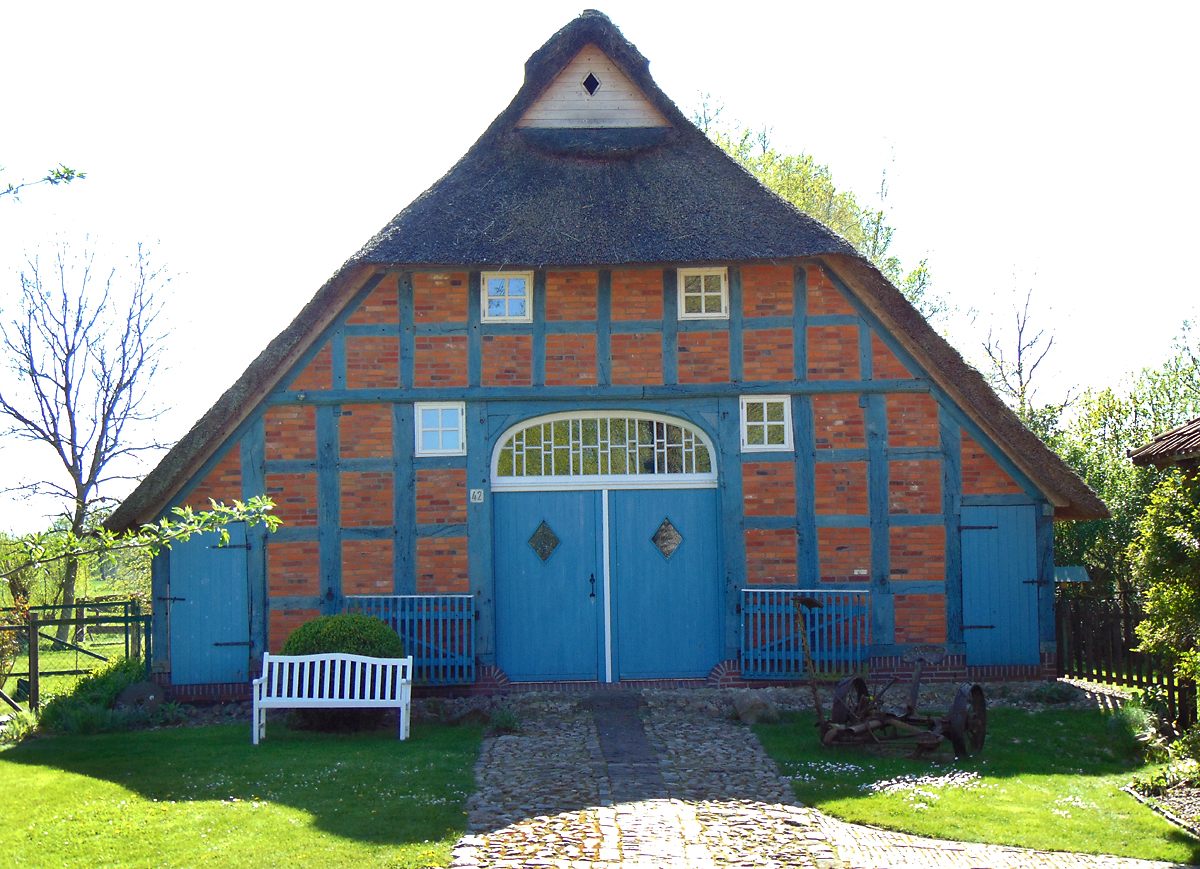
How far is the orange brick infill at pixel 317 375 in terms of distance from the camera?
11258 mm

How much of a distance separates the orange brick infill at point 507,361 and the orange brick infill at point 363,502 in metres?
1.66

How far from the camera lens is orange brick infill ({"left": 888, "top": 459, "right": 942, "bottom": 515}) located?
37.2ft

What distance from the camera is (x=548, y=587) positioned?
1132 cm

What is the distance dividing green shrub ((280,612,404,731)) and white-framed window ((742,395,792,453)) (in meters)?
4.32

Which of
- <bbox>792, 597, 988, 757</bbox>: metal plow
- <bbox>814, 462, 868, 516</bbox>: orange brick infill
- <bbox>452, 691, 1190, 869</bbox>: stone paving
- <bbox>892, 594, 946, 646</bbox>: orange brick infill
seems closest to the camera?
<bbox>452, 691, 1190, 869</bbox>: stone paving

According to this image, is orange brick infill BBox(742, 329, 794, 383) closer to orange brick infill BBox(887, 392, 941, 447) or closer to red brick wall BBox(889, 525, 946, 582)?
orange brick infill BBox(887, 392, 941, 447)

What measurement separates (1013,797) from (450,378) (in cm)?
685

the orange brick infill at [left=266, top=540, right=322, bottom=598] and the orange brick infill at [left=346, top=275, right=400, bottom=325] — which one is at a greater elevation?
the orange brick infill at [left=346, top=275, right=400, bottom=325]

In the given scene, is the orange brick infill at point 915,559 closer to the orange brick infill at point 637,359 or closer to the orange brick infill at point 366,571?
the orange brick infill at point 637,359

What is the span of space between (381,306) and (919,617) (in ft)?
22.1

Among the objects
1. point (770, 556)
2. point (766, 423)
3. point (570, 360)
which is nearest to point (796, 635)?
point (770, 556)

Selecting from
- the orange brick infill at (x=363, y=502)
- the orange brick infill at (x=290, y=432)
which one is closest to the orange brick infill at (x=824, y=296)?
the orange brick infill at (x=363, y=502)

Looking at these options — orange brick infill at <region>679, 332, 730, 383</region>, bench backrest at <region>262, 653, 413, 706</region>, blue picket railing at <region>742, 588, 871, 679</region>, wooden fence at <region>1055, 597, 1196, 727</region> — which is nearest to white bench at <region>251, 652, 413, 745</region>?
bench backrest at <region>262, 653, 413, 706</region>

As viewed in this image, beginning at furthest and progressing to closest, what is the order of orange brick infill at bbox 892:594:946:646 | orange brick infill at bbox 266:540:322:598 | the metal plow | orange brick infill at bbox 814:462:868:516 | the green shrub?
1. orange brick infill at bbox 814:462:868:516
2. orange brick infill at bbox 892:594:946:646
3. orange brick infill at bbox 266:540:322:598
4. the green shrub
5. the metal plow
